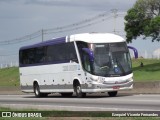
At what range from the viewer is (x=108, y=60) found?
101 feet

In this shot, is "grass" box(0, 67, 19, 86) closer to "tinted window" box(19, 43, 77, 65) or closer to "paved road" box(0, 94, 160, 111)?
"tinted window" box(19, 43, 77, 65)

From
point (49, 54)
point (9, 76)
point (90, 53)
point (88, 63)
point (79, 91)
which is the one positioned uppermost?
point (49, 54)

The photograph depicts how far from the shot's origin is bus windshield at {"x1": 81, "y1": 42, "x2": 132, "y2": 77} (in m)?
30.8

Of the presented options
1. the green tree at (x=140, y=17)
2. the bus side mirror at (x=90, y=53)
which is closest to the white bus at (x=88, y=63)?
the bus side mirror at (x=90, y=53)

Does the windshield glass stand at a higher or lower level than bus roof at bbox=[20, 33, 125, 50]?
lower

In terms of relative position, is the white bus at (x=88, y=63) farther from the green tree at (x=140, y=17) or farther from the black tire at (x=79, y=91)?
the green tree at (x=140, y=17)

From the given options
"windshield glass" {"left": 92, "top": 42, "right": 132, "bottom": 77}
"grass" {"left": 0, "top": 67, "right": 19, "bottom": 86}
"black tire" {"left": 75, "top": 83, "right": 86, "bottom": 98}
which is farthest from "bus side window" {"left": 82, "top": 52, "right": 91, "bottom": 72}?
"grass" {"left": 0, "top": 67, "right": 19, "bottom": 86}

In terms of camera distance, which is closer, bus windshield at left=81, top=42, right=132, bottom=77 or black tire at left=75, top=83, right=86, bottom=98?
bus windshield at left=81, top=42, right=132, bottom=77

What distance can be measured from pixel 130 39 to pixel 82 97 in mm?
37427

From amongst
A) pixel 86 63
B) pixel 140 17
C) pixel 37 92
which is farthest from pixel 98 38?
pixel 140 17

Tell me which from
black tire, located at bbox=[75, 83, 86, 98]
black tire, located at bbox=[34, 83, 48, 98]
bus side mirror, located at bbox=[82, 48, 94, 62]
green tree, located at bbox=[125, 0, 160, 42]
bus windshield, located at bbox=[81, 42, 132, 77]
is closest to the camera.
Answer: bus side mirror, located at bbox=[82, 48, 94, 62]

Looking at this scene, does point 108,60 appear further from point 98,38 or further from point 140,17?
point 140,17

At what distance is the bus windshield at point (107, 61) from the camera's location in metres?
30.8

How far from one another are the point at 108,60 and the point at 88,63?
4.04 feet
